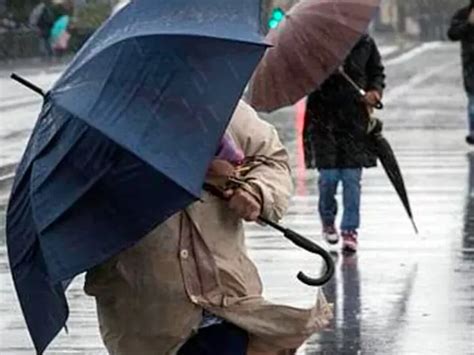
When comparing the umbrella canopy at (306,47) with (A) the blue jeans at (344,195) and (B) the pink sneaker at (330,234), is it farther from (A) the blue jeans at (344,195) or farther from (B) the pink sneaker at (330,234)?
(B) the pink sneaker at (330,234)

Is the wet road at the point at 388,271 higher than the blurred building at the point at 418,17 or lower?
higher

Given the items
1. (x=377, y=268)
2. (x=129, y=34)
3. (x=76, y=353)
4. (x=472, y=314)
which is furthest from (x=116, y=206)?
(x=377, y=268)

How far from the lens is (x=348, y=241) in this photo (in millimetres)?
11922

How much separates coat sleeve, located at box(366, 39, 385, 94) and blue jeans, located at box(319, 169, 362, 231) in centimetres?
58

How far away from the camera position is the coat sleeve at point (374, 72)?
38.3 ft

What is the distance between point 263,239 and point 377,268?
1.45 m

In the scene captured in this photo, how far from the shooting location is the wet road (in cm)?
905

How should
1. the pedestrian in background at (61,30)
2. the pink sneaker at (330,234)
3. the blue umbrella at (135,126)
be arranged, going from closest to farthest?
the blue umbrella at (135,126)
the pink sneaker at (330,234)
the pedestrian in background at (61,30)

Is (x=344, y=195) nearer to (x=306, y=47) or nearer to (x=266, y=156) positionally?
(x=306, y=47)

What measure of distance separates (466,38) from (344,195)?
8.54 m

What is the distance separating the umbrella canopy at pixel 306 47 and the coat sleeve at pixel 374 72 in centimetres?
100

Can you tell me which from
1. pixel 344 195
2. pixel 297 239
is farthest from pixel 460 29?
pixel 297 239

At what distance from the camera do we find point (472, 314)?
379 inches

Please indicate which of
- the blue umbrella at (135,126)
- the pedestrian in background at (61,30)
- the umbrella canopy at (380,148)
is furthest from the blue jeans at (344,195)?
the pedestrian in background at (61,30)
